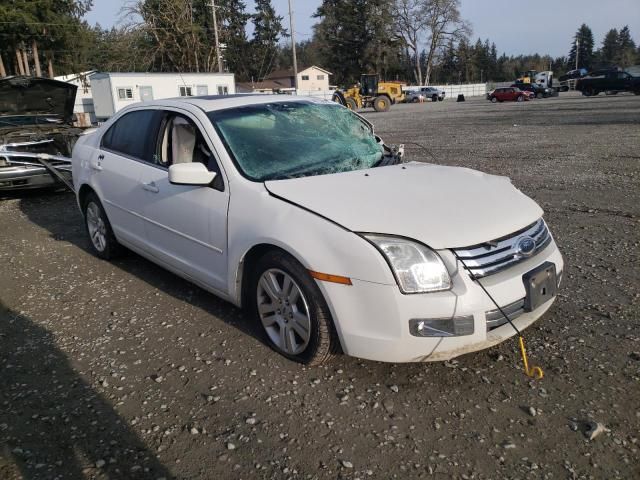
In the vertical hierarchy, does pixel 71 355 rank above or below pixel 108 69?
below

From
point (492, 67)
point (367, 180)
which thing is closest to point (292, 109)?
point (367, 180)

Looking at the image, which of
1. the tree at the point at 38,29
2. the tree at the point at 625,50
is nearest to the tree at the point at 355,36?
the tree at the point at 38,29

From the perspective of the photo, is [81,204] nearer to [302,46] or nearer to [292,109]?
[292,109]

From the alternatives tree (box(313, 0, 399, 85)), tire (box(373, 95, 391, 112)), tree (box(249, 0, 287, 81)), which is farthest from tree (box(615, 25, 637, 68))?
tire (box(373, 95, 391, 112))

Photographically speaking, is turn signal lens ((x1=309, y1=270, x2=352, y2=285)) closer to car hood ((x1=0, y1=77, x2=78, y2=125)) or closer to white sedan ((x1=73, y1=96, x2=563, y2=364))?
white sedan ((x1=73, y1=96, x2=563, y2=364))

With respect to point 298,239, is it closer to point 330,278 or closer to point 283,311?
point 330,278

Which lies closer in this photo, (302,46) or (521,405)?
(521,405)

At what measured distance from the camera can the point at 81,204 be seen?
556 centimetres

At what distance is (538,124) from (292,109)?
55.1 feet

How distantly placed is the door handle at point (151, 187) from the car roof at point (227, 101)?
2.17ft

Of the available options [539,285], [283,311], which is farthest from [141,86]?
[539,285]

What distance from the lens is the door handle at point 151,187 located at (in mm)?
4053

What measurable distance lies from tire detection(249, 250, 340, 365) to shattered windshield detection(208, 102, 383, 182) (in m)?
0.63

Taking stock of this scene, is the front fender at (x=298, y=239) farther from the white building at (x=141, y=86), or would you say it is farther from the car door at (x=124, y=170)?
the white building at (x=141, y=86)
